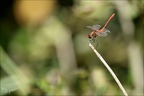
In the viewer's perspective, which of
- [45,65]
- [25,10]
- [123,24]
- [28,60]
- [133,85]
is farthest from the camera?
[25,10]

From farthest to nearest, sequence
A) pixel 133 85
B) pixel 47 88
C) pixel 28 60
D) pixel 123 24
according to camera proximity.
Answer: pixel 28 60
pixel 123 24
pixel 133 85
pixel 47 88

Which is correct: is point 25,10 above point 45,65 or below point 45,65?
above

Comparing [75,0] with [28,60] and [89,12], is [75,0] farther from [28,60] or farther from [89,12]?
[28,60]

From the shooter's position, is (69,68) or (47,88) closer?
(47,88)

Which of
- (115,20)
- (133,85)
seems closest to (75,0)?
(115,20)

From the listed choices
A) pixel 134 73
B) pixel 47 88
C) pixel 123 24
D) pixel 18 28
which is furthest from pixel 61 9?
pixel 47 88

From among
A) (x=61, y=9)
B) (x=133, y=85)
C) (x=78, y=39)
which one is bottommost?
(x=133, y=85)
